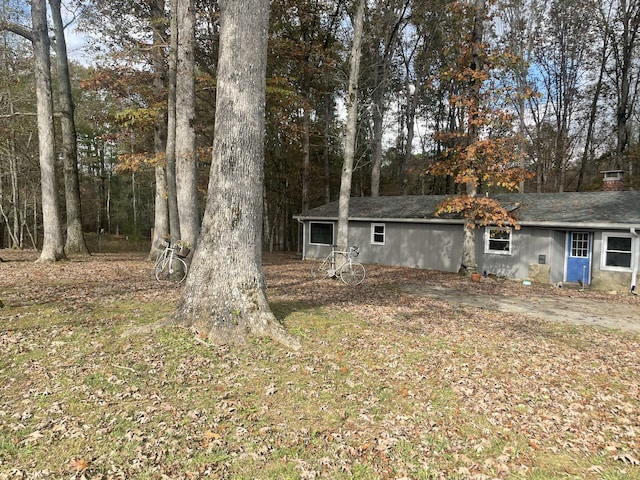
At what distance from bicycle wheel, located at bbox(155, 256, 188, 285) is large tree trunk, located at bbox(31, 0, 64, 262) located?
4.12 m

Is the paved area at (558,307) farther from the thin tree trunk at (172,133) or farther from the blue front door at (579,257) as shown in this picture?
the thin tree trunk at (172,133)

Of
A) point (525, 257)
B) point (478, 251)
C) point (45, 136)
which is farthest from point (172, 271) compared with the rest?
point (525, 257)

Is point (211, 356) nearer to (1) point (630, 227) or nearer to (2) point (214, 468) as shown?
(2) point (214, 468)

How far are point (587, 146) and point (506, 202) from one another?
569 inches

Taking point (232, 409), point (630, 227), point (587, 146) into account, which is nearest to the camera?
point (232, 409)

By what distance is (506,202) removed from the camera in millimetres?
15125

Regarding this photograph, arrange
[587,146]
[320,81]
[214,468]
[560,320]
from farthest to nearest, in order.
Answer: [587,146] → [320,81] → [560,320] → [214,468]

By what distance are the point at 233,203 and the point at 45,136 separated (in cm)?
933

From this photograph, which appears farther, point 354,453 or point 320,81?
point 320,81

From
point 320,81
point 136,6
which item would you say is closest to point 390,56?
point 320,81

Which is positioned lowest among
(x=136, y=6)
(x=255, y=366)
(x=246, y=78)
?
(x=255, y=366)

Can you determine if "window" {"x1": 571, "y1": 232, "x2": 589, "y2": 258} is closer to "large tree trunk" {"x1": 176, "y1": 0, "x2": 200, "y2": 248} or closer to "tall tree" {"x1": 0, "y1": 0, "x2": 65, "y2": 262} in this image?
"large tree trunk" {"x1": 176, "y1": 0, "x2": 200, "y2": 248}

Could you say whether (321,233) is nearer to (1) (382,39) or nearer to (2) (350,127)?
(2) (350,127)

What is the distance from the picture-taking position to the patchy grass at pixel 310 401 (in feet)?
9.68
